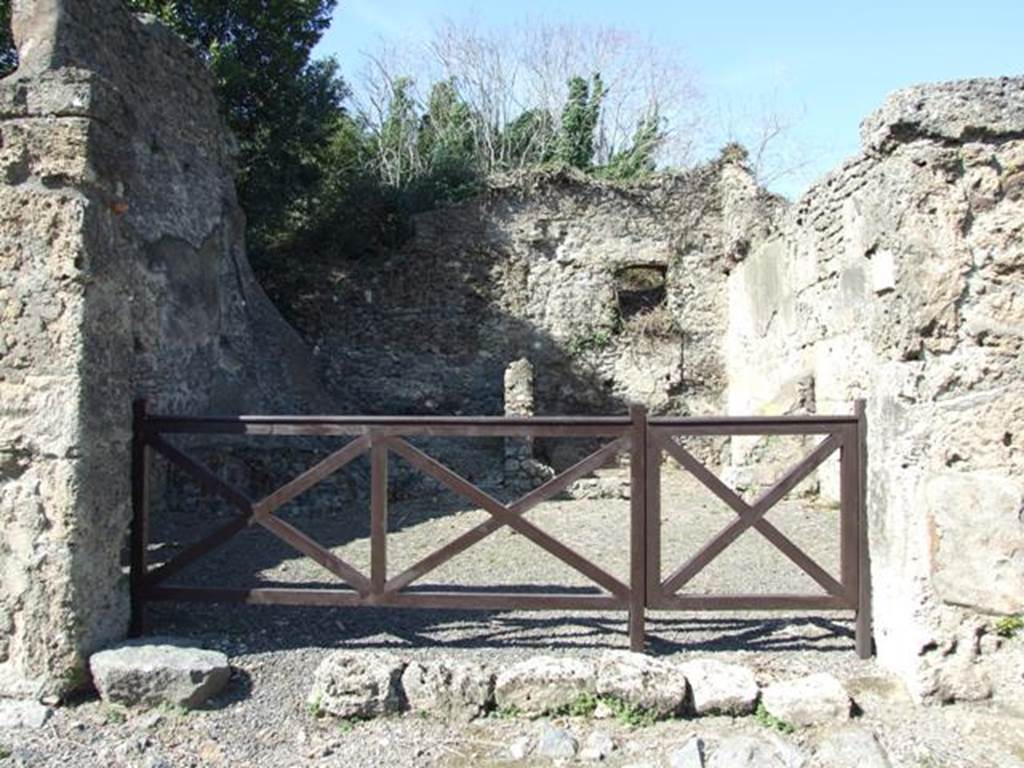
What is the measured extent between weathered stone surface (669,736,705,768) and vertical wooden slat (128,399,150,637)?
2.51m

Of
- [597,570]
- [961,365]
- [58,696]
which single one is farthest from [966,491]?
[58,696]

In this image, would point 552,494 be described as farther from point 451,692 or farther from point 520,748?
point 520,748

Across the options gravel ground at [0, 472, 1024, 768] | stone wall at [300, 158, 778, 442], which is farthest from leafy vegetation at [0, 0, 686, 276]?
gravel ground at [0, 472, 1024, 768]

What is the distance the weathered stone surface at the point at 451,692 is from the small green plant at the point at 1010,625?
78.9 inches

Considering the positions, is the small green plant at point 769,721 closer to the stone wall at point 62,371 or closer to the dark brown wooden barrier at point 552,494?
the dark brown wooden barrier at point 552,494

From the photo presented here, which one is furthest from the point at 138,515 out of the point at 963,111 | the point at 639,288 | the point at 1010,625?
the point at 639,288

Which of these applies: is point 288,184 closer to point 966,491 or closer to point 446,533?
point 446,533

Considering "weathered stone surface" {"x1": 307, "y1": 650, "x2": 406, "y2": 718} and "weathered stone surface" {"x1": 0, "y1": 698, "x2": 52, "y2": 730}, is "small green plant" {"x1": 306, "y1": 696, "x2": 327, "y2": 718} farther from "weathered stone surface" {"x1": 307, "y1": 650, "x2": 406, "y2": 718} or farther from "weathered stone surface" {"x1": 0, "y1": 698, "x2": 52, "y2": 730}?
"weathered stone surface" {"x1": 0, "y1": 698, "x2": 52, "y2": 730}

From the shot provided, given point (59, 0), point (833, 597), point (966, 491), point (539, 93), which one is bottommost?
point (833, 597)

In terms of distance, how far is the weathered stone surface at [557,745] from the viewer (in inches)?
129

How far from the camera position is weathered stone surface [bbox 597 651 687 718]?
3.48m

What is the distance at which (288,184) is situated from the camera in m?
13.8

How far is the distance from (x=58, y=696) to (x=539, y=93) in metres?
23.5

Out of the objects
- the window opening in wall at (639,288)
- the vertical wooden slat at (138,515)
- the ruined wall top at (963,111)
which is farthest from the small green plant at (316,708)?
the window opening in wall at (639,288)
